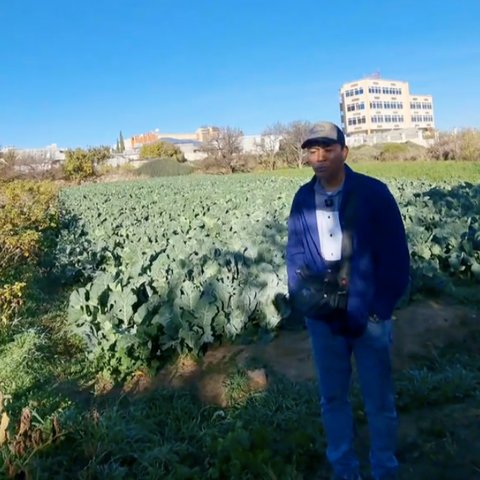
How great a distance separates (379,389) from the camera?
8.71 ft

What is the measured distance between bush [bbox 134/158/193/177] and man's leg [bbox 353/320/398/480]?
168ft

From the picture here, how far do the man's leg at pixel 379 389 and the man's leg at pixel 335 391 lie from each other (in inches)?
3.9

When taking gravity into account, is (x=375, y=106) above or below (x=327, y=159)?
above

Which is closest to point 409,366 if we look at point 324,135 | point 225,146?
point 324,135

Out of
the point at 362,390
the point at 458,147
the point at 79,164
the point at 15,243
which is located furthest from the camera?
the point at 79,164

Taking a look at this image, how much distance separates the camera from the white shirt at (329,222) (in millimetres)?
2613

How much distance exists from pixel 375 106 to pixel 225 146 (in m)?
64.8

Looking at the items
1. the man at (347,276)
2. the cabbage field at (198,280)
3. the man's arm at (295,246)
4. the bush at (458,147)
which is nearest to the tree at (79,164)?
the bush at (458,147)

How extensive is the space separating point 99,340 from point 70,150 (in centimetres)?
5278

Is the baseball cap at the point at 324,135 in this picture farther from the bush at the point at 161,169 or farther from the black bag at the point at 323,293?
the bush at the point at 161,169

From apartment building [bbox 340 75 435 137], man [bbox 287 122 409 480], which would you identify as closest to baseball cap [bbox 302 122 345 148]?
man [bbox 287 122 409 480]

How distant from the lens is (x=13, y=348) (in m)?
5.75

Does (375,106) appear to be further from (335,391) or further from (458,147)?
(335,391)

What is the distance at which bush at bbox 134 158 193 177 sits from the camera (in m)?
53.6
